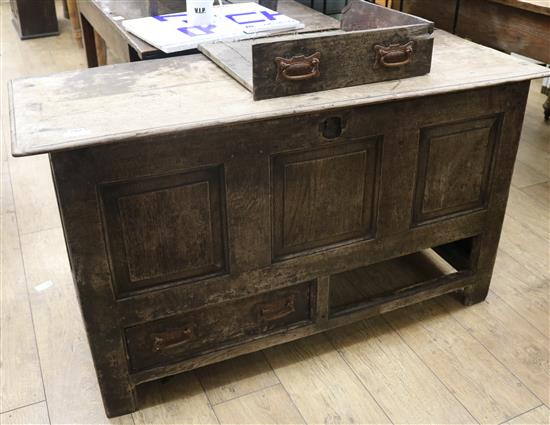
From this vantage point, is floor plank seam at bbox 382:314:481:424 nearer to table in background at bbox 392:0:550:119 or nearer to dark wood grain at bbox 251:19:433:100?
dark wood grain at bbox 251:19:433:100

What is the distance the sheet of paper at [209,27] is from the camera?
1673 millimetres

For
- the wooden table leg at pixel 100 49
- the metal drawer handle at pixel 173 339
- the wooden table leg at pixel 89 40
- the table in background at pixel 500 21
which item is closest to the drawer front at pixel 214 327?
the metal drawer handle at pixel 173 339

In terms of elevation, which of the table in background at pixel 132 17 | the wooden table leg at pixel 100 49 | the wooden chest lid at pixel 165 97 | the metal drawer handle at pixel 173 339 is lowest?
the metal drawer handle at pixel 173 339

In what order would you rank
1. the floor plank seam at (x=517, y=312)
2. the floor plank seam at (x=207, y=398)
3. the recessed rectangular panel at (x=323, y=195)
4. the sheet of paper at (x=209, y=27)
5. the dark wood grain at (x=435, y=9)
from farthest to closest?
the dark wood grain at (x=435, y=9)
the floor plank seam at (x=517, y=312)
the sheet of paper at (x=209, y=27)
the floor plank seam at (x=207, y=398)
the recessed rectangular panel at (x=323, y=195)

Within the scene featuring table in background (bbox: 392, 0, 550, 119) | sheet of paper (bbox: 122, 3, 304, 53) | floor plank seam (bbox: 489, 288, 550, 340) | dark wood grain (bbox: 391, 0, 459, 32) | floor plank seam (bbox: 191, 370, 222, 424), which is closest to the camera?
floor plank seam (bbox: 191, 370, 222, 424)

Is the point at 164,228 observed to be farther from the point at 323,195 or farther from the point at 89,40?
the point at 89,40

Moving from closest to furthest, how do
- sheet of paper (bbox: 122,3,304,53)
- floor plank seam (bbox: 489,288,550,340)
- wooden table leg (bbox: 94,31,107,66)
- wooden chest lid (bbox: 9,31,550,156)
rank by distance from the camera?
wooden chest lid (bbox: 9,31,550,156), sheet of paper (bbox: 122,3,304,53), floor plank seam (bbox: 489,288,550,340), wooden table leg (bbox: 94,31,107,66)

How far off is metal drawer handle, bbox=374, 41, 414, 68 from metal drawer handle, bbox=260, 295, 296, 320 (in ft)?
2.00

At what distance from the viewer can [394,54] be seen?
1407mm

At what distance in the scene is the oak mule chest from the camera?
4.13 feet

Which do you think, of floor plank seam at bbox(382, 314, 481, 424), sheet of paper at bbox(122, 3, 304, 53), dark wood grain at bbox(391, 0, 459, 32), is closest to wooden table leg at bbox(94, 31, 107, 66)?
sheet of paper at bbox(122, 3, 304, 53)

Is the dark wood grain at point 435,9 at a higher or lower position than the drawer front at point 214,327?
higher

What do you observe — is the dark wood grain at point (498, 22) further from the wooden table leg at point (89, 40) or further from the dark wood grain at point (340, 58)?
the wooden table leg at point (89, 40)

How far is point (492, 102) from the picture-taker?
154 cm
